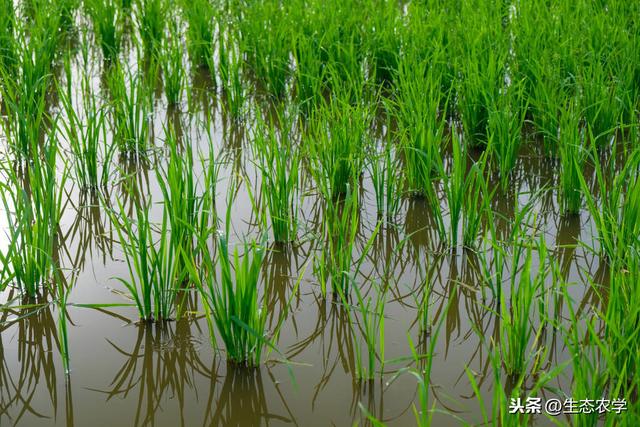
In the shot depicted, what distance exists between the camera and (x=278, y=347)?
234cm

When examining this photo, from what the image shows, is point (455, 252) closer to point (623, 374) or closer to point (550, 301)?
point (550, 301)

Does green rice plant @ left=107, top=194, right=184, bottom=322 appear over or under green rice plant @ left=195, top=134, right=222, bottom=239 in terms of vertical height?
under

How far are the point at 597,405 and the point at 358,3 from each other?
11.2 feet

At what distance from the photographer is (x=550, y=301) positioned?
8.21ft

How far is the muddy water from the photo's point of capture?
2.11 meters

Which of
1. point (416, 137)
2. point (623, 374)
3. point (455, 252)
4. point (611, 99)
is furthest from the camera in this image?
point (611, 99)

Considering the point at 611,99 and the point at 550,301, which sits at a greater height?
the point at 611,99

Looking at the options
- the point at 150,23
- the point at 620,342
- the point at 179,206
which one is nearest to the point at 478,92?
the point at 179,206

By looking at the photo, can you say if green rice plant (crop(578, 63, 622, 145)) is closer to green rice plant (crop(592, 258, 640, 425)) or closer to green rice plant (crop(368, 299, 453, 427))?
green rice plant (crop(592, 258, 640, 425))

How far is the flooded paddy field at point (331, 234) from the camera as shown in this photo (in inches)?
84.0

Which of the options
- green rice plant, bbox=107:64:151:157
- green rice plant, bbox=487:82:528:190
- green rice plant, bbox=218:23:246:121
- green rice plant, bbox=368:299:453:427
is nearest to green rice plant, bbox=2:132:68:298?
green rice plant, bbox=107:64:151:157

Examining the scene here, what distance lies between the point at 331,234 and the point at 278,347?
1.43 feet

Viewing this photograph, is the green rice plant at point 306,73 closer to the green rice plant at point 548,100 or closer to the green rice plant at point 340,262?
the green rice plant at point 548,100

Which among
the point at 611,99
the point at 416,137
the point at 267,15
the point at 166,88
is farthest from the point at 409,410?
the point at 267,15
